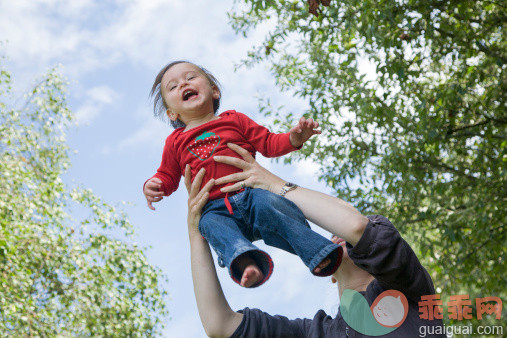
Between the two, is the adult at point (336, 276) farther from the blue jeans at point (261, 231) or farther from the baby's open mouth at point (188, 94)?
the baby's open mouth at point (188, 94)

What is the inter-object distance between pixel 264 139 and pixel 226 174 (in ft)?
0.91

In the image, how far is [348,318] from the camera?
2773mm

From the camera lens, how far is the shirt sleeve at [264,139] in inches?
101

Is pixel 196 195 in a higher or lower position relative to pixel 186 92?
lower

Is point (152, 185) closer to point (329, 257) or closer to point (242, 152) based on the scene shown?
point (242, 152)

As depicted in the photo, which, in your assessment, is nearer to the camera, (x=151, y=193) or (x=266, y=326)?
(x=151, y=193)

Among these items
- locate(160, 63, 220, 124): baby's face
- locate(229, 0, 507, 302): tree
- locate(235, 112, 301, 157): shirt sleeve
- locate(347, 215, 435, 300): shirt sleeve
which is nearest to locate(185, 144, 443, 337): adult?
locate(347, 215, 435, 300): shirt sleeve

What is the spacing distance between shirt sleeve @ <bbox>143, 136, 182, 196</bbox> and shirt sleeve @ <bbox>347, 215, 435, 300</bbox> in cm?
88

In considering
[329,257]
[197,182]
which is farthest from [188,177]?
[329,257]

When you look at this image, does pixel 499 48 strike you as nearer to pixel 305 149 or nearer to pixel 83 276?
pixel 305 149

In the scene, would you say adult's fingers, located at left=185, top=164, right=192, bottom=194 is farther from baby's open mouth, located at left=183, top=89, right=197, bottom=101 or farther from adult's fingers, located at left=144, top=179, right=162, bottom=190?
baby's open mouth, located at left=183, top=89, right=197, bottom=101

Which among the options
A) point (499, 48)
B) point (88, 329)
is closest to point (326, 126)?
point (499, 48)

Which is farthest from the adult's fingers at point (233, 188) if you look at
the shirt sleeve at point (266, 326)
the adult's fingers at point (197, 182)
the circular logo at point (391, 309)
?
the circular logo at point (391, 309)

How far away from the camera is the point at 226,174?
2.50 meters
